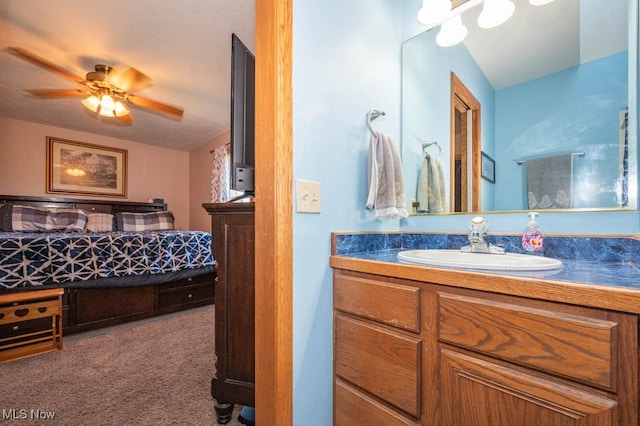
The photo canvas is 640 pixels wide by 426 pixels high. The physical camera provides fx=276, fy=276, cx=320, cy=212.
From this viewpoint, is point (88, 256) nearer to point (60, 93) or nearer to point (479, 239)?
point (60, 93)

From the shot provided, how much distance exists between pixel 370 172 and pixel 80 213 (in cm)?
431

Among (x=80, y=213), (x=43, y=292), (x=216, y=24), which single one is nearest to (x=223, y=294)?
(x=43, y=292)

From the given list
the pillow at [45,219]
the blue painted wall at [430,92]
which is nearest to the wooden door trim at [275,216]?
the blue painted wall at [430,92]

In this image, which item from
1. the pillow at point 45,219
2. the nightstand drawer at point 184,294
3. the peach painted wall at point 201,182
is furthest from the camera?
the peach painted wall at point 201,182

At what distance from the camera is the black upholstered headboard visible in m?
3.64

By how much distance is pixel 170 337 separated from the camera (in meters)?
2.40

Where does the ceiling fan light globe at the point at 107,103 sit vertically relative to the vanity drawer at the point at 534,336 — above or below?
above

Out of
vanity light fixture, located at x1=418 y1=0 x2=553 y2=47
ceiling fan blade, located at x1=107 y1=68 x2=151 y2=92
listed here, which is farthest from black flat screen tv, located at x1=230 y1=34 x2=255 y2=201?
ceiling fan blade, located at x1=107 y1=68 x2=151 y2=92

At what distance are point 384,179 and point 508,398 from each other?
846 millimetres

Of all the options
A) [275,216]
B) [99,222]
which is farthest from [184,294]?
[275,216]

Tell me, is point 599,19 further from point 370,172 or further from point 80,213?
point 80,213

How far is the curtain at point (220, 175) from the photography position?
4.40m

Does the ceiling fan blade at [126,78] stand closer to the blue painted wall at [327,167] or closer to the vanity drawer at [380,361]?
the blue painted wall at [327,167]

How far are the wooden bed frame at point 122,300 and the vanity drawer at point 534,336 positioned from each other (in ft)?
9.79
